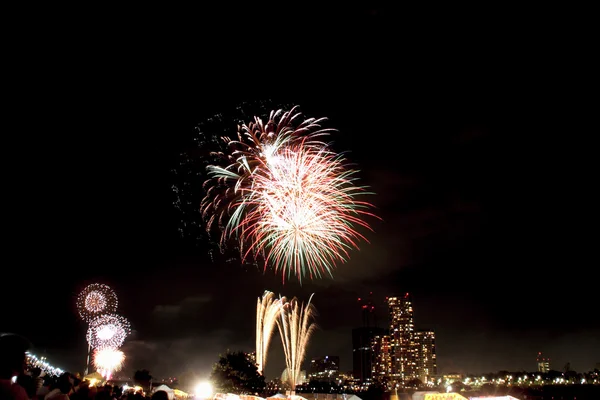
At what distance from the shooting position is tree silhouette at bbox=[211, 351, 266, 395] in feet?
170

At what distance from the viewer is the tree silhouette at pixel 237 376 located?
51.7 metres

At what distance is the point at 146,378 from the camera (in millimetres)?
14445

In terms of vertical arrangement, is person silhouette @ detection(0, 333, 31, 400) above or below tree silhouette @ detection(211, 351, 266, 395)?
above

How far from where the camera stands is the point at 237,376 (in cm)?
5184

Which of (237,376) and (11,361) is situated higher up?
(11,361)

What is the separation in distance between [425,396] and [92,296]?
1164 inches

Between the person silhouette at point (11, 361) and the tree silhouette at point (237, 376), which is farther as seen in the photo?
the tree silhouette at point (237, 376)

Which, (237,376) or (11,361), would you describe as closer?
(11,361)

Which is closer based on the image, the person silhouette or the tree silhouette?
the person silhouette

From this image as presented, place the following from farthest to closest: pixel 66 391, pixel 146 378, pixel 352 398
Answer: pixel 352 398 → pixel 146 378 → pixel 66 391

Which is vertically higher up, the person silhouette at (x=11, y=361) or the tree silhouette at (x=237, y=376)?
the person silhouette at (x=11, y=361)

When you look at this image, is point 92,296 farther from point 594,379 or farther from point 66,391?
point 594,379

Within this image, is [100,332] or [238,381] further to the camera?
[238,381]

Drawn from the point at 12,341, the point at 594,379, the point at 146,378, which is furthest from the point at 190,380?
the point at 594,379
